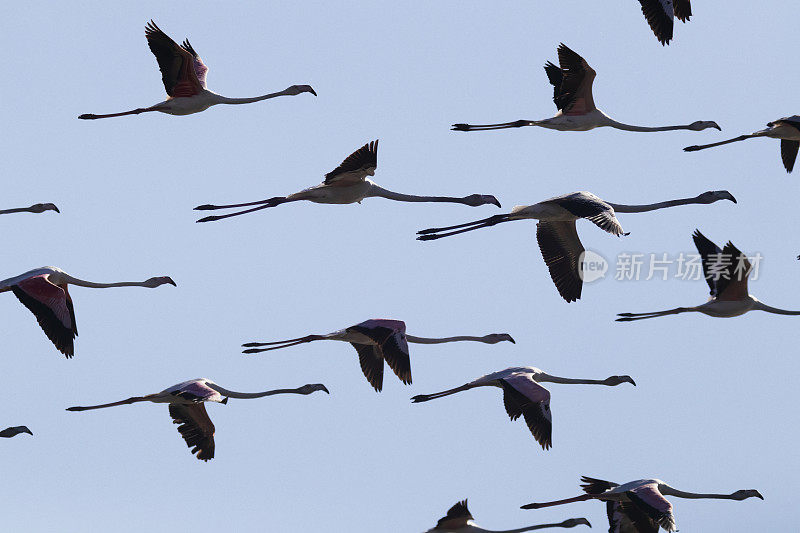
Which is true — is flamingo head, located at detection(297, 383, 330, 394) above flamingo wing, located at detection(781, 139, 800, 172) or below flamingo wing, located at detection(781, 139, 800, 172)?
below

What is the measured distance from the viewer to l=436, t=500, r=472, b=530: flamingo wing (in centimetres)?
2495

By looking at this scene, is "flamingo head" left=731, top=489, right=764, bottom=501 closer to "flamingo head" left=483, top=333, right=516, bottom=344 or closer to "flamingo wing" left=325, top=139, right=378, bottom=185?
"flamingo head" left=483, top=333, right=516, bottom=344

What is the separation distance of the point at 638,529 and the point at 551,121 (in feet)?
24.5

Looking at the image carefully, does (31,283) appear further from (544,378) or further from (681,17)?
(681,17)

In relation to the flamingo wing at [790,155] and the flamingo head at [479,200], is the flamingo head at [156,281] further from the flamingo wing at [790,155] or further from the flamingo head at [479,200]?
the flamingo wing at [790,155]

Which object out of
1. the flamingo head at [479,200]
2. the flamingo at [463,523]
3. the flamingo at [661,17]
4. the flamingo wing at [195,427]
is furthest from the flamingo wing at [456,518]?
the flamingo at [661,17]

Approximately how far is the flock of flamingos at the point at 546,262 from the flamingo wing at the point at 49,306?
16mm

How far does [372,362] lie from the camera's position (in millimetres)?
31062

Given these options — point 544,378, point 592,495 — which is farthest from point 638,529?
point 544,378

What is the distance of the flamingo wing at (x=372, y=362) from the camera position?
30.9m

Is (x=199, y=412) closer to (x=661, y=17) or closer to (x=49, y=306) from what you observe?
(x=49, y=306)

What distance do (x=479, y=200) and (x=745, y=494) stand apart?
6746 mm

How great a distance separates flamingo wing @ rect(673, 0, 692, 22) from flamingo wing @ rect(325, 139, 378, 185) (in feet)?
19.1

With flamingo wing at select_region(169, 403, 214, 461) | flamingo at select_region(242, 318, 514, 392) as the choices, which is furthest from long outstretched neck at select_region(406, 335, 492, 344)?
flamingo wing at select_region(169, 403, 214, 461)
